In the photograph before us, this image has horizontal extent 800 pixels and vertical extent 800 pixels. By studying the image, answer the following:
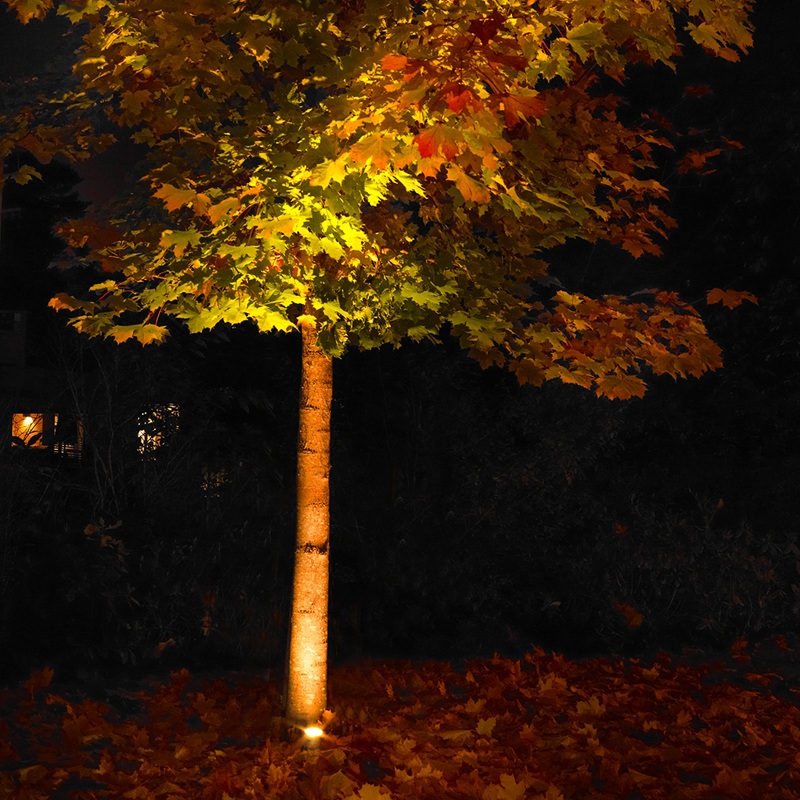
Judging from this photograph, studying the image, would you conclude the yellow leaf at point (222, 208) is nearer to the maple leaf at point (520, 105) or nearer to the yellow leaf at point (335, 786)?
the maple leaf at point (520, 105)

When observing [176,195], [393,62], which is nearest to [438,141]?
[393,62]

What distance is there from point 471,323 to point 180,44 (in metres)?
2.14

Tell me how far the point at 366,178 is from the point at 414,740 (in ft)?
10.1

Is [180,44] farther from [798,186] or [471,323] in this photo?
[798,186]

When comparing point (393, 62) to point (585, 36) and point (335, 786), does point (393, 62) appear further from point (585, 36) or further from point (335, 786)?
point (335, 786)

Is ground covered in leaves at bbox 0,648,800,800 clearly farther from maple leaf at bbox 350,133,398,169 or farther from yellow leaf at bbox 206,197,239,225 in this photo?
maple leaf at bbox 350,133,398,169

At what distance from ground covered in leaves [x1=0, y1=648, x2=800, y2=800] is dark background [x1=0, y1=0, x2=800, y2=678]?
135cm

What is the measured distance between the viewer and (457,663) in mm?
9703

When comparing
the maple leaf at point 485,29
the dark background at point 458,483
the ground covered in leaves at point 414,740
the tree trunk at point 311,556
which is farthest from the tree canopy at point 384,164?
the dark background at point 458,483

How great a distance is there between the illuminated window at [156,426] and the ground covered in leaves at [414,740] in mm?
3216

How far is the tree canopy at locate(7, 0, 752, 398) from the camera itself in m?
4.95

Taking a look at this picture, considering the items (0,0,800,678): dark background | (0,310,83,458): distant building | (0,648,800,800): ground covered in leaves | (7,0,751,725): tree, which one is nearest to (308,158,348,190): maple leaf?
(7,0,751,725): tree

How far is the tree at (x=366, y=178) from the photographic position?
4969 mm

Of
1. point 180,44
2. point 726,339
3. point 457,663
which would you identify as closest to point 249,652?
point 457,663
